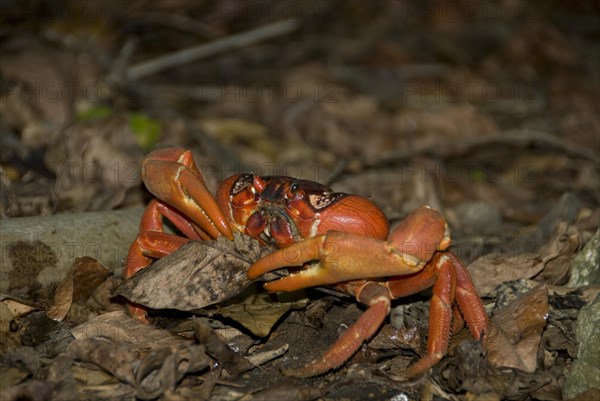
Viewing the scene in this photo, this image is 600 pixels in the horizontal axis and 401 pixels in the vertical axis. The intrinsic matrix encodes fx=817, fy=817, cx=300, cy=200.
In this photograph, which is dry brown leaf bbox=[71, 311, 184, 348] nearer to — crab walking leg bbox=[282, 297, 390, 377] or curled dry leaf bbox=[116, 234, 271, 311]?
curled dry leaf bbox=[116, 234, 271, 311]

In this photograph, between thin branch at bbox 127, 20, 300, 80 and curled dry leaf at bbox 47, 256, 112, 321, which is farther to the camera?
thin branch at bbox 127, 20, 300, 80

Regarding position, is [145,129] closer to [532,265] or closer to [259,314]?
[259,314]

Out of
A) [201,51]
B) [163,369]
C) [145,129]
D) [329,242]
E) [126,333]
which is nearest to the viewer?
[163,369]

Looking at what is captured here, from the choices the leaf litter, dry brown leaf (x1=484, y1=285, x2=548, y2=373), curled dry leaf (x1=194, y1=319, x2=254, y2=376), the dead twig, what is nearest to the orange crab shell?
the leaf litter

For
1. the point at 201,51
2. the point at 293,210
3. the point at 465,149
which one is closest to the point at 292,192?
the point at 293,210

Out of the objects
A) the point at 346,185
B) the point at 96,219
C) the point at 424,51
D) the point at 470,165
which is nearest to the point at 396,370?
the point at 96,219

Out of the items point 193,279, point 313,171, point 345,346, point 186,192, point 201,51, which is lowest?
point 313,171
